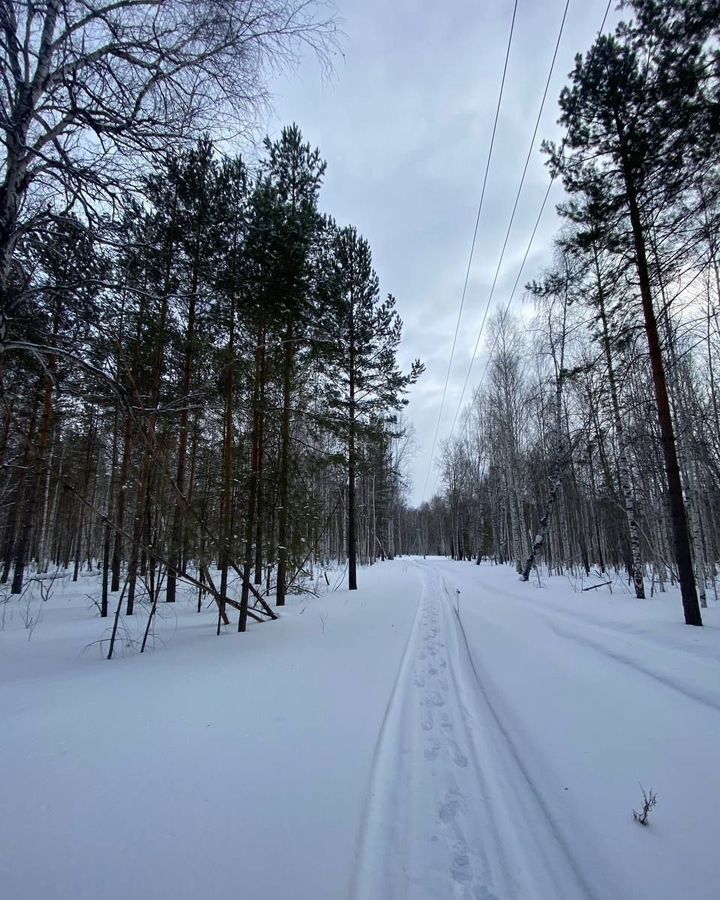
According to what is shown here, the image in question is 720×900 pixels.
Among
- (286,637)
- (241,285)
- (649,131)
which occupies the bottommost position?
(286,637)

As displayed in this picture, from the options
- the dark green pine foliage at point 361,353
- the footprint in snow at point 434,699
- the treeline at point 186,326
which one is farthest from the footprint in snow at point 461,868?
the dark green pine foliage at point 361,353

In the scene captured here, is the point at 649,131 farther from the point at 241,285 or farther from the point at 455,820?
the point at 455,820

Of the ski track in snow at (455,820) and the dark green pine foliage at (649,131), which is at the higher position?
the dark green pine foliage at (649,131)

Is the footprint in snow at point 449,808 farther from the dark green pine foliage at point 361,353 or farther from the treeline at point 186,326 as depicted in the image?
the dark green pine foliage at point 361,353

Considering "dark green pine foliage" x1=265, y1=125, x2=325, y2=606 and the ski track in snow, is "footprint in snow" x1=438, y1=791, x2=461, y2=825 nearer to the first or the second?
the ski track in snow

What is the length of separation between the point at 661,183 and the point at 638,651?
23.8 feet

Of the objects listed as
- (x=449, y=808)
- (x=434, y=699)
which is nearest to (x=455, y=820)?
(x=449, y=808)

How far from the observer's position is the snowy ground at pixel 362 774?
1.77 meters

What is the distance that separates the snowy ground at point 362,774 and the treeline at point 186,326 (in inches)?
71.1

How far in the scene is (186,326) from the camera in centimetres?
977

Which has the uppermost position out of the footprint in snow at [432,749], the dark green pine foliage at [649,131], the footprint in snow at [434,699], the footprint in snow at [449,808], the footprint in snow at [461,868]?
the dark green pine foliage at [649,131]

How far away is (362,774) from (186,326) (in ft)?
33.3

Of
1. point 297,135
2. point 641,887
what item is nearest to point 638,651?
point 641,887

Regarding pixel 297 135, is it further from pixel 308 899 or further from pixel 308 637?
pixel 308 899
